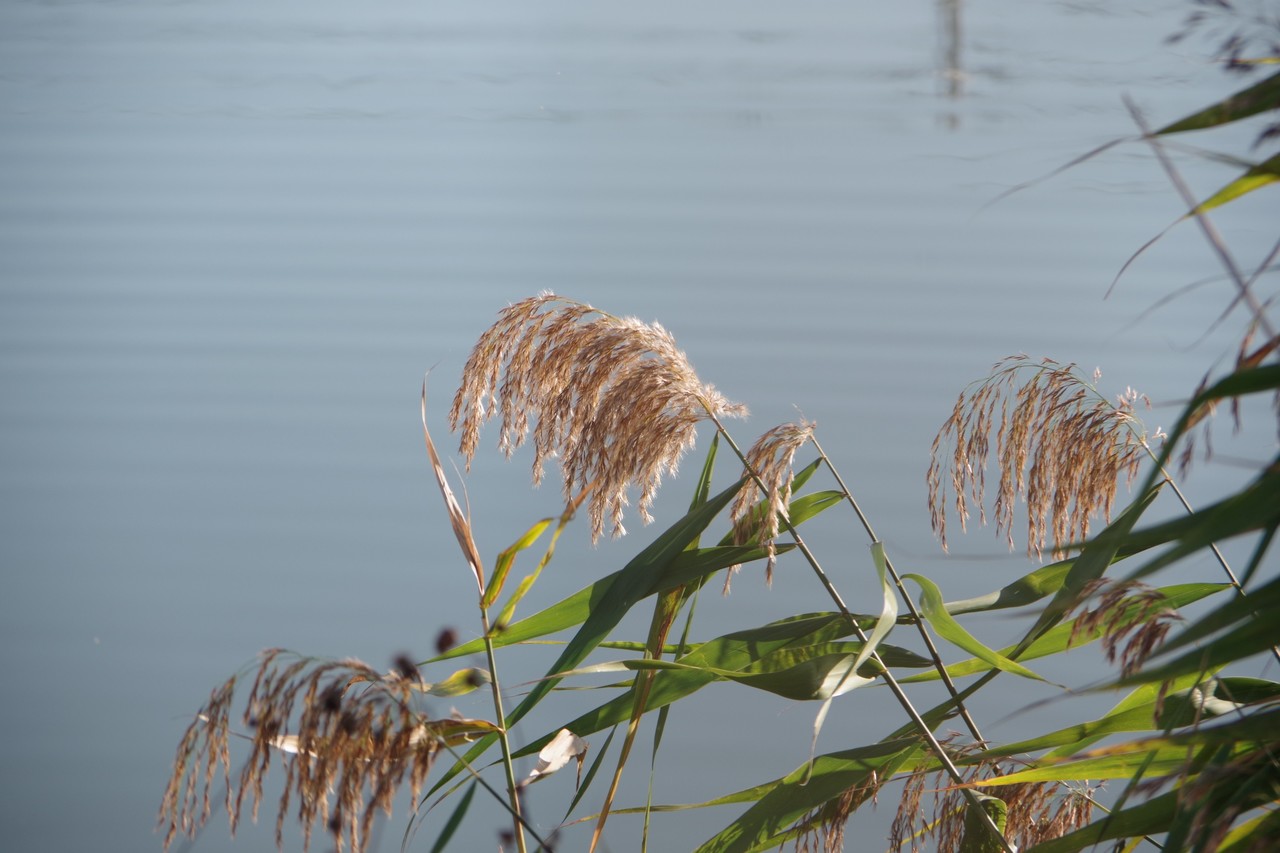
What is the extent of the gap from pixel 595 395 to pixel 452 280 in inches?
74.6

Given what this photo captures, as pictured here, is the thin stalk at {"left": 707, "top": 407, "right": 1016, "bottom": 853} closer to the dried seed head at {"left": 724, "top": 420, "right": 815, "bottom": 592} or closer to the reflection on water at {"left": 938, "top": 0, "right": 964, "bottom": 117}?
the dried seed head at {"left": 724, "top": 420, "right": 815, "bottom": 592}

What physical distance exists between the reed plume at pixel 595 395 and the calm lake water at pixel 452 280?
1.12 m

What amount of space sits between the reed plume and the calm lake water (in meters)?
1.12

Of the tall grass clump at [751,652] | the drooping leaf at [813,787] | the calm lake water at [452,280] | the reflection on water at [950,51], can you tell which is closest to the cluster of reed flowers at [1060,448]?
the tall grass clump at [751,652]

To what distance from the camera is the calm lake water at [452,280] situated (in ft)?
6.21

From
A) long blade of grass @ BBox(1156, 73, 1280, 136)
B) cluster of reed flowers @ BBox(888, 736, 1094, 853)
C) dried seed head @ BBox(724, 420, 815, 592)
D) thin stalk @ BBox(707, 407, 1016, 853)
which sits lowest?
cluster of reed flowers @ BBox(888, 736, 1094, 853)

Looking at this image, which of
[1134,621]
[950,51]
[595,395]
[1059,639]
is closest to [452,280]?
[950,51]

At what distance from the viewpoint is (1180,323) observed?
2162 millimetres

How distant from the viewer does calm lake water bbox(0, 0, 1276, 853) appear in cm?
189

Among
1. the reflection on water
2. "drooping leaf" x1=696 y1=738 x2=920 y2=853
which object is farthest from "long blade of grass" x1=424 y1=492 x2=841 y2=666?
the reflection on water

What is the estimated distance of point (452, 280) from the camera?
2.46 meters

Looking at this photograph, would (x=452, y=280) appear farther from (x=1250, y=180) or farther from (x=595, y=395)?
(x=1250, y=180)

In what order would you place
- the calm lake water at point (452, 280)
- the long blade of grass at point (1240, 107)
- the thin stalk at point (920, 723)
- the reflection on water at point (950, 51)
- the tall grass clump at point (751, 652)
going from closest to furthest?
the long blade of grass at point (1240, 107) → the tall grass clump at point (751, 652) → the thin stalk at point (920, 723) → the calm lake water at point (452, 280) → the reflection on water at point (950, 51)

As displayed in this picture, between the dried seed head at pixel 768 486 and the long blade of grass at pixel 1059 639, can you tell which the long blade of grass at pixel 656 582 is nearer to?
the dried seed head at pixel 768 486
